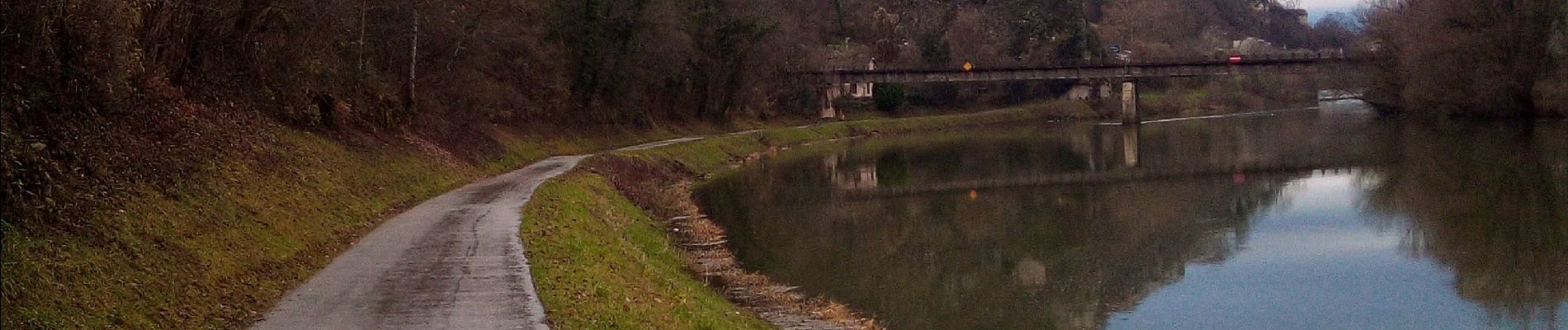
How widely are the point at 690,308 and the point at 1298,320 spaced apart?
9094mm

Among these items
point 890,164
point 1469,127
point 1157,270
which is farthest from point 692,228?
point 1469,127

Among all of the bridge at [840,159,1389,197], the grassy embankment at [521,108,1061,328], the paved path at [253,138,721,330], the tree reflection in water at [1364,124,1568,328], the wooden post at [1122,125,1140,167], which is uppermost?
the paved path at [253,138,721,330]

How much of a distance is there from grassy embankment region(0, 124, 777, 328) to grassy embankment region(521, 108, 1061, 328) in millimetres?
3188

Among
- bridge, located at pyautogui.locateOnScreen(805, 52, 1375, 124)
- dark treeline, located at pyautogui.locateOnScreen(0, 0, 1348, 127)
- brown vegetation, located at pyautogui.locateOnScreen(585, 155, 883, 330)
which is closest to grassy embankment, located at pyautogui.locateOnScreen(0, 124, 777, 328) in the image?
dark treeline, located at pyautogui.locateOnScreen(0, 0, 1348, 127)

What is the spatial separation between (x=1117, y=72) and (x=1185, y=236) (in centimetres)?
8196

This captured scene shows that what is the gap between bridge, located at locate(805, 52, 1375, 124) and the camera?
103500 mm

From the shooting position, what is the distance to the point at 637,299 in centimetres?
1786

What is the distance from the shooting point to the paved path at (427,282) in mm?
14820

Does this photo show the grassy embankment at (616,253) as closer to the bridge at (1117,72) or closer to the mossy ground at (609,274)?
the mossy ground at (609,274)

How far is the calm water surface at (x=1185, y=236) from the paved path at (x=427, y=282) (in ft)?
18.8

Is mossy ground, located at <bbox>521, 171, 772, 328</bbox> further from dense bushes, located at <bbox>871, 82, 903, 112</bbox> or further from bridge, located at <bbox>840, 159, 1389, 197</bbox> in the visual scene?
dense bushes, located at <bbox>871, 82, 903, 112</bbox>

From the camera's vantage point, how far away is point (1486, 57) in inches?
2795

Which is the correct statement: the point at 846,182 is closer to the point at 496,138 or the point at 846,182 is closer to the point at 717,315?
the point at 496,138

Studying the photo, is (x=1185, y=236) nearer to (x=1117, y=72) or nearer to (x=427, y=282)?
(x=427, y=282)
